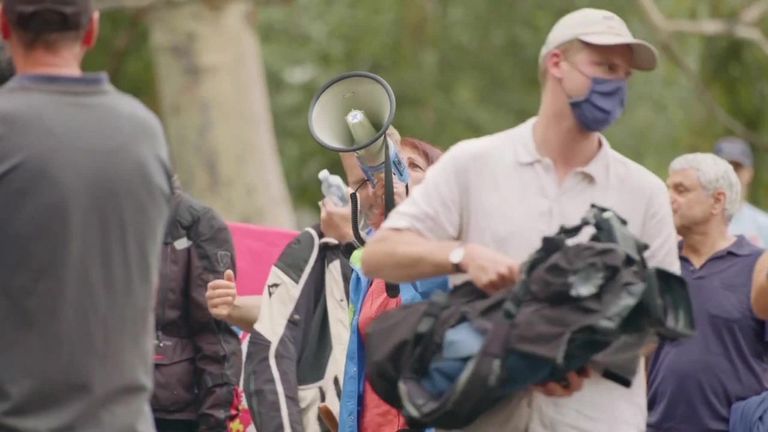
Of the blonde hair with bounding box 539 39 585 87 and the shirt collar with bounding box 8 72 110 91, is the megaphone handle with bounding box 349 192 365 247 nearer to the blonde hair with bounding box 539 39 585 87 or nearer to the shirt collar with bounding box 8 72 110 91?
the blonde hair with bounding box 539 39 585 87

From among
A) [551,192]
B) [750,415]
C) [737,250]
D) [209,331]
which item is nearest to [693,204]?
[737,250]

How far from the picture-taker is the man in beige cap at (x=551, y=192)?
5984 millimetres

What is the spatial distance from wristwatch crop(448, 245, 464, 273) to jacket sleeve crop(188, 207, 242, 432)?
236 cm

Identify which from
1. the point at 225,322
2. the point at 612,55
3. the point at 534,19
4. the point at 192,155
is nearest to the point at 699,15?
the point at 534,19

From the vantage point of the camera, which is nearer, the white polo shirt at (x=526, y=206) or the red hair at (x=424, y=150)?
the white polo shirt at (x=526, y=206)

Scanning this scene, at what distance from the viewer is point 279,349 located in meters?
7.84

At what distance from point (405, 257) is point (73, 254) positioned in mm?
1143

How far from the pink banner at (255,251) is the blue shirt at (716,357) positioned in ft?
6.53

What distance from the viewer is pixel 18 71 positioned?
5422 millimetres

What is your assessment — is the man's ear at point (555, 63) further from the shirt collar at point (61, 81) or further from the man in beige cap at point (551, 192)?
the shirt collar at point (61, 81)

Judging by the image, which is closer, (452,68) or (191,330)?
(191,330)

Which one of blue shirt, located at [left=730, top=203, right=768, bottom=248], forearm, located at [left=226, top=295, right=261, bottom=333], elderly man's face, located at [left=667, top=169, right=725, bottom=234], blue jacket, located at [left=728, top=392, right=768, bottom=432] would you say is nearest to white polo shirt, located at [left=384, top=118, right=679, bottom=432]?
forearm, located at [left=226, top=295, right=261, bottom=333]

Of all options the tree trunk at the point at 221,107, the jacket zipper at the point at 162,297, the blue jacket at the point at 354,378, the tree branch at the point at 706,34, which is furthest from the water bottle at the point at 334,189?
the tree branch at the point at 706,34

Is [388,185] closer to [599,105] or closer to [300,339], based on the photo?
[300,339]
